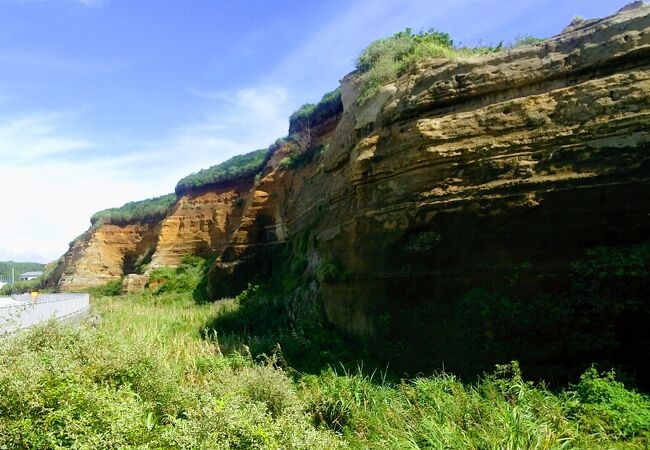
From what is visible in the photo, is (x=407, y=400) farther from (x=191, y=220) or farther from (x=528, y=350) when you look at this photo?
(x=191, y=220)

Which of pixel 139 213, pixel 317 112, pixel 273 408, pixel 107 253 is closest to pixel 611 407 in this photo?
pixel 273 408

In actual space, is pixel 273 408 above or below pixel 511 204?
below

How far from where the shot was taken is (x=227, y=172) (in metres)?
33.1

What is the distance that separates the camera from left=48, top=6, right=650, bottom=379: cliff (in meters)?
7.18

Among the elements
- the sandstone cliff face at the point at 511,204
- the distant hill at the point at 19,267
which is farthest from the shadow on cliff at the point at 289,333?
the distant hill at the point at 19,267

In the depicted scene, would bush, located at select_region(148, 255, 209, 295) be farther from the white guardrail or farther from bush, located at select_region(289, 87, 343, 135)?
bush, located at select_region(289, 87, 343, 135)

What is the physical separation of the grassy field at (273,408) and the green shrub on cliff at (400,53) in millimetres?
6587

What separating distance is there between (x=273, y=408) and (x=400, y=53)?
856cm

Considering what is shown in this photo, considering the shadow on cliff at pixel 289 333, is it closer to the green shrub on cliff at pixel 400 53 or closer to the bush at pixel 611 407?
the bush at pixel 611 407

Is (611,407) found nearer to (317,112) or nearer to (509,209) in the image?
(509,209)

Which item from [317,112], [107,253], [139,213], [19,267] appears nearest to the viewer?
[317,112]

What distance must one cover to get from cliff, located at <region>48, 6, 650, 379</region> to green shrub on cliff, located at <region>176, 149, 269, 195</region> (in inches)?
840

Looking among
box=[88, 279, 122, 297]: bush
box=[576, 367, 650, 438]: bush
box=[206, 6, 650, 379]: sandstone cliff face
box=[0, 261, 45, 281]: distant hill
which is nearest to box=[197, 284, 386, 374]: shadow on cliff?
box=[206, 6, 650, 379]: sandstone cliff face

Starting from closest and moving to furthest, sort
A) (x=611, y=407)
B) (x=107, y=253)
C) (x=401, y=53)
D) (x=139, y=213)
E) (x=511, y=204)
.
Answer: (x=611, y=407), (x=511, y=204), (x=401, y=53), (x=107, y=253), (x=139, y=213)
